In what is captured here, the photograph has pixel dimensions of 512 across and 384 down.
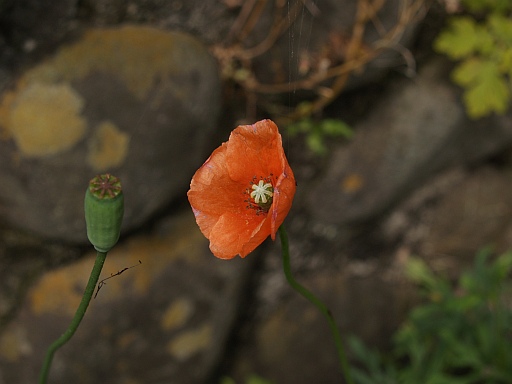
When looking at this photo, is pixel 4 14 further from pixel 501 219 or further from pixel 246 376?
pixel 501 219

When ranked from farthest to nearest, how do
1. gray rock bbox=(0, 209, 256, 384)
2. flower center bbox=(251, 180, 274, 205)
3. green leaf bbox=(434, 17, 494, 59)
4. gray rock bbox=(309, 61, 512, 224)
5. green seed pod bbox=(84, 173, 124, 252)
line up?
gray rock bbox=(309, 61, 512, 224), green leaf bbox=(434, 17, 494, 59), gray rock bbox=(0, 209, 256, 384), flower center bbox=(251, 180, 274, 205), green seed pod bbox=(84, 173, 124, 252)

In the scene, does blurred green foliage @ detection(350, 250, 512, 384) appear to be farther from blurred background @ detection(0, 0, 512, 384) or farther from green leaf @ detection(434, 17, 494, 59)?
green leaf @ detection(434, 17, 494, 59)

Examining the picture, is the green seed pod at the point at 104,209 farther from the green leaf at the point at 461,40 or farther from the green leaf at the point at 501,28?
the green leaf at the point at 501,28

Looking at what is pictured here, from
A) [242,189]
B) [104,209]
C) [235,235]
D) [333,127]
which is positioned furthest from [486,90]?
[104,209]

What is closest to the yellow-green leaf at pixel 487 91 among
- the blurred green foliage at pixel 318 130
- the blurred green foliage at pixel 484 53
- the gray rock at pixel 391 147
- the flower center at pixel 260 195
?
the blurred green foliage at pixel 484 53

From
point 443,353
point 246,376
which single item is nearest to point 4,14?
point 246,376

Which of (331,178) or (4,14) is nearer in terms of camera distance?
(4,14)

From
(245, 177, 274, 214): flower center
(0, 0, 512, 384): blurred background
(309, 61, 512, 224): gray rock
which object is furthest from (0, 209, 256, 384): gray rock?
(245, 177, 274, 214): flower center
